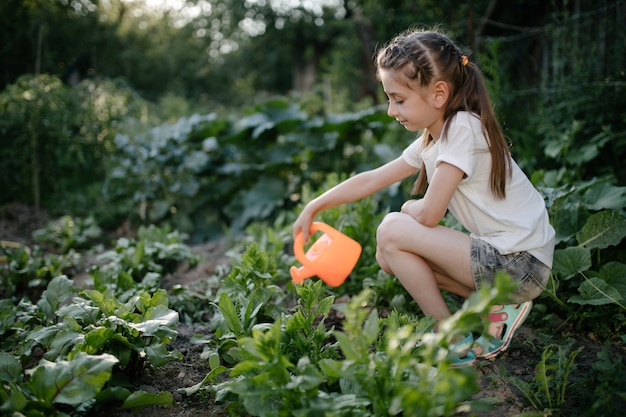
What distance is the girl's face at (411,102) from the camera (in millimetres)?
1748

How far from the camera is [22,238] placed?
12.4 feet

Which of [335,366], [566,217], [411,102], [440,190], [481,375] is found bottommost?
[481,375]

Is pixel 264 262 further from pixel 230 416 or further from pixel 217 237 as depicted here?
pixel 217 237

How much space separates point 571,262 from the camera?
194cm

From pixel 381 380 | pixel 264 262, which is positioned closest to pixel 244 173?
pixel 264 262

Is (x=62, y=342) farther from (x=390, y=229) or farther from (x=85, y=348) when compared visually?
(x=390, y=229)

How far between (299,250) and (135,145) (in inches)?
99.6

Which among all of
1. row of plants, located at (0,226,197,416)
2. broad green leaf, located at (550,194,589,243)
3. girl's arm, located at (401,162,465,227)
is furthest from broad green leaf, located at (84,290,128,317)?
broad green leaf, located at (550,194,589,243)

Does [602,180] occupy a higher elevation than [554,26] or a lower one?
lower

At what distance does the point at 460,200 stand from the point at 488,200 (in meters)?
0.10

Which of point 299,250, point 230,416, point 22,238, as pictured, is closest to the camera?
point 230,416

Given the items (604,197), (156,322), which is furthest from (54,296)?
(604,197)

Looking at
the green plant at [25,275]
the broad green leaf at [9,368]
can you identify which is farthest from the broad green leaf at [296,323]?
the green plant at [25,275]

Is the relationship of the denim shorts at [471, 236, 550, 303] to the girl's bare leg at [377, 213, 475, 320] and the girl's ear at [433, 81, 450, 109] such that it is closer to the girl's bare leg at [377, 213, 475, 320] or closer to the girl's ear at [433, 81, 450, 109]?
the girl's bare leg at [377, 213, 475, 320]
